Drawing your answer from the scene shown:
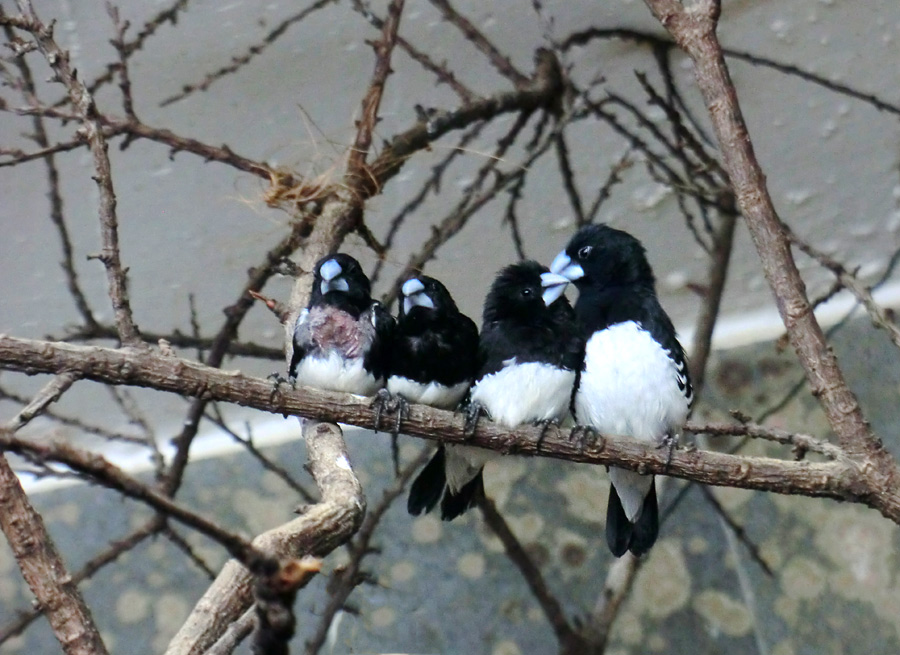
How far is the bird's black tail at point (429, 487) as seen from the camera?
1.66m

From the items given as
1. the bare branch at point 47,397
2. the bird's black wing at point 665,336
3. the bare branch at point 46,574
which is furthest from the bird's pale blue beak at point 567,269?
the bare branch at point 46,574

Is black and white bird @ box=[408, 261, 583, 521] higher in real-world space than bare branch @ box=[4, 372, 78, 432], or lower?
higher

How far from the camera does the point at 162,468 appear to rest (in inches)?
85.8

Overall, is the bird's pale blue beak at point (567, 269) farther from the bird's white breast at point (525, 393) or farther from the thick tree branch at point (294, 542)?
the thick tree branch at point (294, 542)

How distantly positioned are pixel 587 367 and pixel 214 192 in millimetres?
1025

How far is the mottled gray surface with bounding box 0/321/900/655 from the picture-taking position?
2.78m

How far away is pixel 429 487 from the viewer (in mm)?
1660

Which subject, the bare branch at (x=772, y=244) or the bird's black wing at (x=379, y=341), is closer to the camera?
the bare branch at (x=772, y=244)

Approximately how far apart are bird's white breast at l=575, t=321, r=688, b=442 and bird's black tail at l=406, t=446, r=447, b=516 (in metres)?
0.24

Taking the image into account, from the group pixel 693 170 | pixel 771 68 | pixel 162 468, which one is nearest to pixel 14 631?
pixel 162 468

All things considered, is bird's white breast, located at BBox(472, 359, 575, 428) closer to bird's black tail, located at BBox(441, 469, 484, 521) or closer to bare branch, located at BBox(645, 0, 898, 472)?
bird's black tail, located at BBox(441, 469, 484, 521)

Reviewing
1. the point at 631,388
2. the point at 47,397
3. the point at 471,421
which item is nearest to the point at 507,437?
the point at 471,421

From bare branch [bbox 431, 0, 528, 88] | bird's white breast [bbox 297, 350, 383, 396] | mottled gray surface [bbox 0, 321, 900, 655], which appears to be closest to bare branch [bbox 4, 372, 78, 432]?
bird's white breast [bbox 297, 350, 383, 396]

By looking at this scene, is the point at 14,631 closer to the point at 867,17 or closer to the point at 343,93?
the point at 343,93
